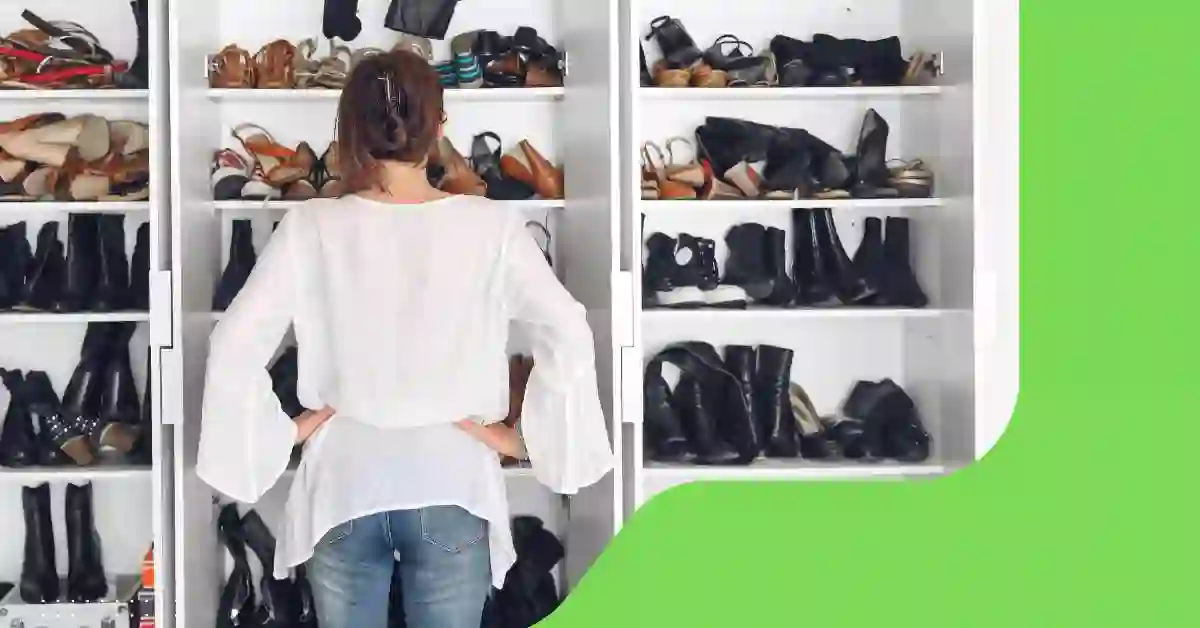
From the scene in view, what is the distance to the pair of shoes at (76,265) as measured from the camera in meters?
3.01

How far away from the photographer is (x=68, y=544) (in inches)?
121

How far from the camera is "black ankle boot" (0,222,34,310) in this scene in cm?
305

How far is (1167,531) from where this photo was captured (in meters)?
2.00

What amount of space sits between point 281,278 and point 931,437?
1.90 m

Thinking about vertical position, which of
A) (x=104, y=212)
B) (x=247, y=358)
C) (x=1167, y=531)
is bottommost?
(x=1167, y=531)

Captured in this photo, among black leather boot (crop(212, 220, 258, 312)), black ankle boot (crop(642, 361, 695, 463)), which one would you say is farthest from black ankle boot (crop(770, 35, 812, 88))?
black leather boot (crop(212, 220, 258, 312))

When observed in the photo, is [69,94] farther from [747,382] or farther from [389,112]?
[747,382]


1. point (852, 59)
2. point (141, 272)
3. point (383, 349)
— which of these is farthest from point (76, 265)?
point (852, 59)

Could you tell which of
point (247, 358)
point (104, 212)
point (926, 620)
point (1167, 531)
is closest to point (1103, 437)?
point (1167, 531)

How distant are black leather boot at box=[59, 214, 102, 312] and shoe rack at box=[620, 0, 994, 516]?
4.53 ft

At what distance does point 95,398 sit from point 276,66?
Result: 98cm

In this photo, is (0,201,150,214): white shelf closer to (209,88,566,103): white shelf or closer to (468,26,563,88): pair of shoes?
(209,88,566,103): white shelf

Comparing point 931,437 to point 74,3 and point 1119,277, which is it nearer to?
point 1119,277

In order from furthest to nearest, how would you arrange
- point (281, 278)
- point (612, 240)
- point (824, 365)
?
point (824, 365)
point (612, 240)
point (281, 278)
